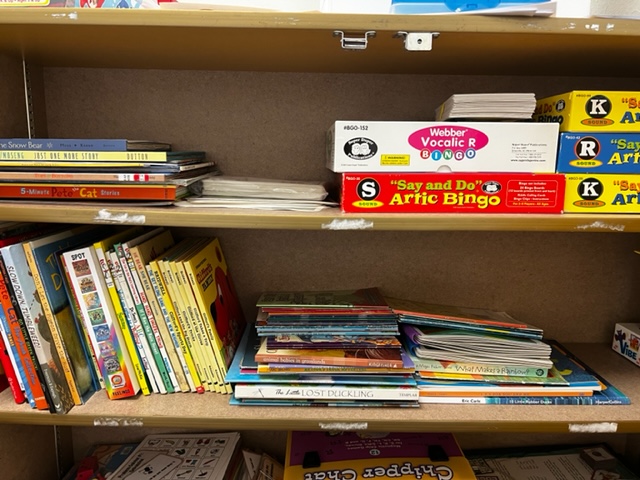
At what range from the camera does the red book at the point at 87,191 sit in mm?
890

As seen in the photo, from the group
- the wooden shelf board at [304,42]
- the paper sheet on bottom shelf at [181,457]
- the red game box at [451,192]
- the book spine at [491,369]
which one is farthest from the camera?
the paper sheet on bottom shelf at [181,457]

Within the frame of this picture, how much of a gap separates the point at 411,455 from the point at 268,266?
0.58 m

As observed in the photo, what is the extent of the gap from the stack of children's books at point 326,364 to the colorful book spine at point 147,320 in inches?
5.6

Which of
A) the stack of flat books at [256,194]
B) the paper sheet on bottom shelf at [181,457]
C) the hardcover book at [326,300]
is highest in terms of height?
the stack of flat books at [256,194]

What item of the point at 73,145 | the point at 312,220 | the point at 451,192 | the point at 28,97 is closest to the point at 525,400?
the point at 451,192

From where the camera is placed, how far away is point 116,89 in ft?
3.92

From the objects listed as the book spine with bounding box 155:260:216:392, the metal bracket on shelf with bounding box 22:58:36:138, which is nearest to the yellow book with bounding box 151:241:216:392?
the book spine with bounding box 155:260:216:392

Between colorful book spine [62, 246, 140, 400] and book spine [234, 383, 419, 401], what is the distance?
241 mm

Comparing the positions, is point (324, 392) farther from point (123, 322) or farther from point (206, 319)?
point (123, 322)

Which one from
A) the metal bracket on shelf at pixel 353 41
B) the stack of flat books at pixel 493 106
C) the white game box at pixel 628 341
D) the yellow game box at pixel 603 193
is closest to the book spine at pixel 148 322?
the metal bracket on shelf at pixel 353 41

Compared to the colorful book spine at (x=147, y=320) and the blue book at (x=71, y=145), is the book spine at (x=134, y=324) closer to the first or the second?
the colorful book spine at (x=147, y=320)

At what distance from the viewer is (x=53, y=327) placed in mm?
913

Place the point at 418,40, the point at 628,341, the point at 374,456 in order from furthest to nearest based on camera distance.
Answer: the point at 628,341 < the point at 374,456 < the point at 418,40

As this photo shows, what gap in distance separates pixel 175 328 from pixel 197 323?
0.15ft
